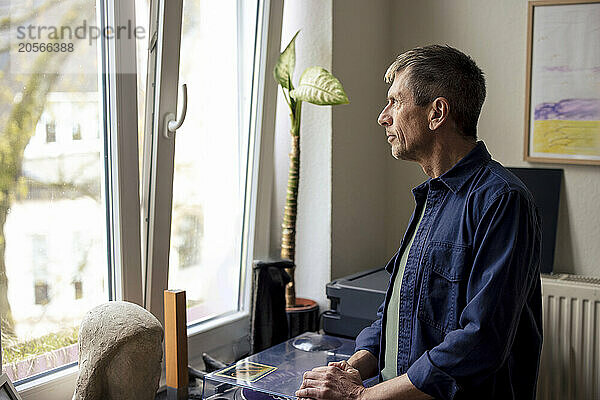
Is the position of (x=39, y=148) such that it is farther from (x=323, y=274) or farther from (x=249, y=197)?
(x=323, y=274)

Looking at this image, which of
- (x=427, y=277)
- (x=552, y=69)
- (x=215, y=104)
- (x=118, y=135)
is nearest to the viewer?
(x=427, y=277)

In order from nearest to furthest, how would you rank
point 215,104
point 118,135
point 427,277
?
point 427,277 → point 118,135 → point 215,104

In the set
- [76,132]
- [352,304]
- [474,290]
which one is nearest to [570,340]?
[352,304]

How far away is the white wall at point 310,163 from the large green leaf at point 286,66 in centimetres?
16

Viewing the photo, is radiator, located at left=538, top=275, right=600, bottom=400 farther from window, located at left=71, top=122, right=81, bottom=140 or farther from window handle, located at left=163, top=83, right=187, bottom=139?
window, located at left=71, top=122, right=81, bottom=140

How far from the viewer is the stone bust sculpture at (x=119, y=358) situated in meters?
1.45

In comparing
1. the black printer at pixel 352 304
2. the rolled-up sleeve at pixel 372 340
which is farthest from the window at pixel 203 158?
the rolled-up sleeve at pixel 372 340

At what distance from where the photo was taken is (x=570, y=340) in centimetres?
216

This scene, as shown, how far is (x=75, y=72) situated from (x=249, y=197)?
0.82m

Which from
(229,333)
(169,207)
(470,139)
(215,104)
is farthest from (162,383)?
(470,139)

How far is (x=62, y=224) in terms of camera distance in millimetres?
1674

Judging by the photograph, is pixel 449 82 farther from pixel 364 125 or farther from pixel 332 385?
pixel 364 125

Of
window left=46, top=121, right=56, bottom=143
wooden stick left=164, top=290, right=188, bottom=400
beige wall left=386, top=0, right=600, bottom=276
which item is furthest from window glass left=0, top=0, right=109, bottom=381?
beige wall left=386, top=0, right=600, bottom=276

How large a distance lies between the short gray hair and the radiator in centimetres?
100
